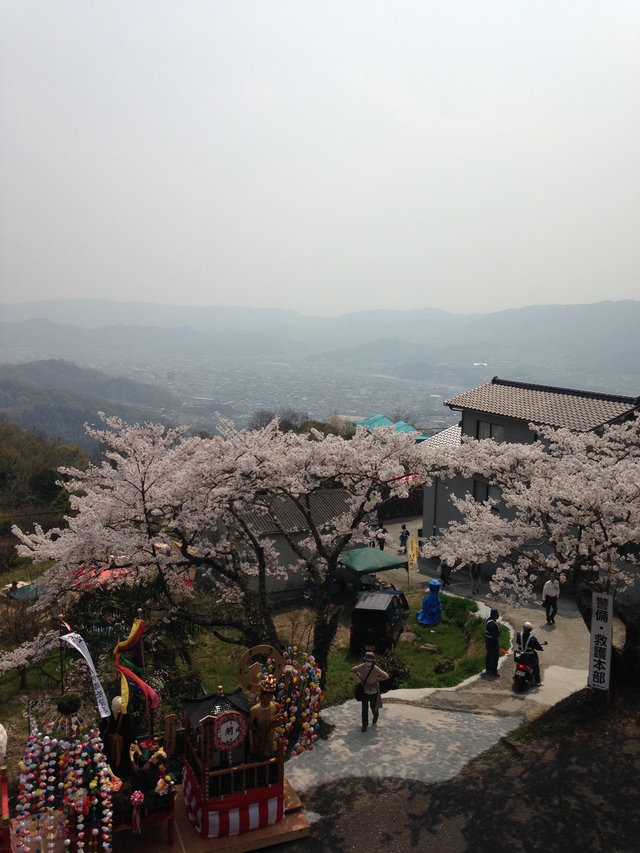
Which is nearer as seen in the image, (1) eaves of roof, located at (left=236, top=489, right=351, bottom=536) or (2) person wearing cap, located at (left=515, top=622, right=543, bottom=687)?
(2) person wearing cap, located at (left=515, top=622, right=543, bottom=687)

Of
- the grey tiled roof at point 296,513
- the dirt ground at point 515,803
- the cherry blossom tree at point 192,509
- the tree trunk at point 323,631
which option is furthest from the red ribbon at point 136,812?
the grey tiled roof at point 296,513

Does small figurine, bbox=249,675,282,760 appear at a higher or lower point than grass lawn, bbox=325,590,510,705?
higher

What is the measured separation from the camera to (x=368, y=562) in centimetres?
2009

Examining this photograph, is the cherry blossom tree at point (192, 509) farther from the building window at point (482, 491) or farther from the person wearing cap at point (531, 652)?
the building window at point (482, 491)

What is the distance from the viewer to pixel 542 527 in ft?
37.1

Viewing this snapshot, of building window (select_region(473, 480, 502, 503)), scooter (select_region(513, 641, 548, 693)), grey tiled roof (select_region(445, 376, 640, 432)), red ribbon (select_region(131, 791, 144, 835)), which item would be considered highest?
grey tiled roof (select_region(445, 376, 640, 432))

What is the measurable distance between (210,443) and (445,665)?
301 inches

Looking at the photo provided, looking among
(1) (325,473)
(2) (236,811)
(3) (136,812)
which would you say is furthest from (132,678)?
(1) (325,473)

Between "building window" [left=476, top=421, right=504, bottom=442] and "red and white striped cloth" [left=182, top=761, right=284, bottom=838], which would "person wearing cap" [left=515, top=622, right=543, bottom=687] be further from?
"building window" [left=476, top=421, right=504, bottom=442]

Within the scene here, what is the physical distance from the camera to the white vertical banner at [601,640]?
32.7 feet

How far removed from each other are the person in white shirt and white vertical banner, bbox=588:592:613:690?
5220 mm

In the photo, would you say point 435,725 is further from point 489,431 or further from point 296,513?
point 489,431

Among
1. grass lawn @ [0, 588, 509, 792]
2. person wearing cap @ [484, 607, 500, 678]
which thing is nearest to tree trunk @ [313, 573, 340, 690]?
grass lawn @ [0, 588, 509, 792]

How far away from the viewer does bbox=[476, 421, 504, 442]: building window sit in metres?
21.8
